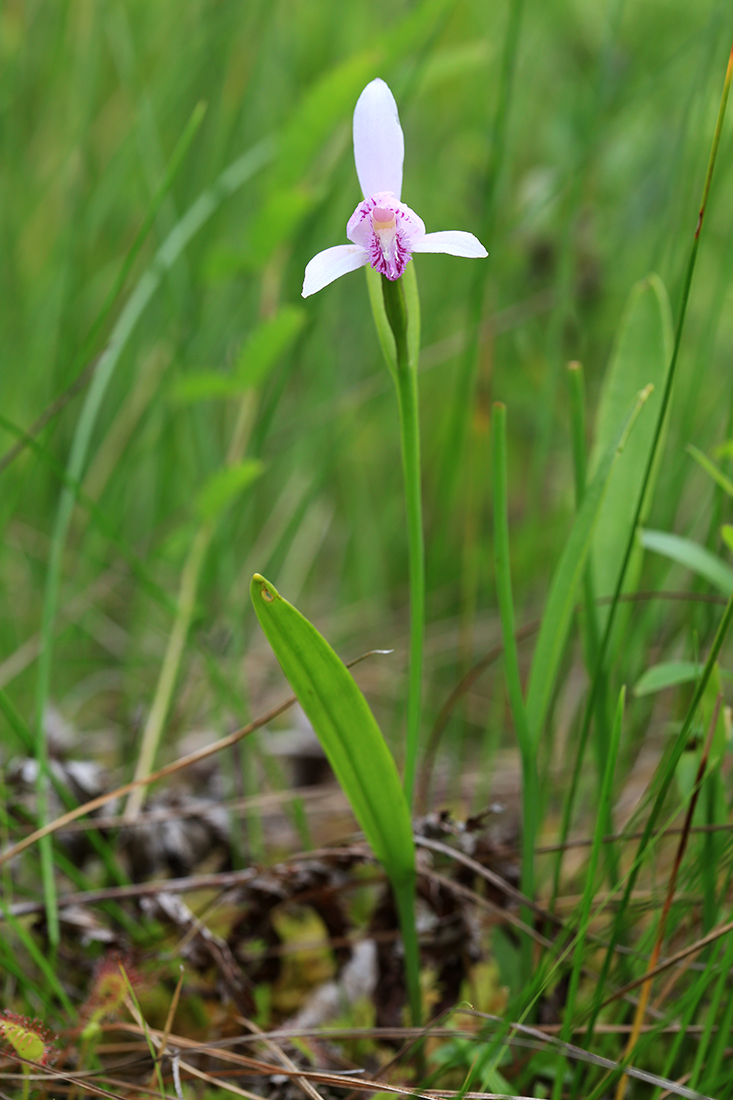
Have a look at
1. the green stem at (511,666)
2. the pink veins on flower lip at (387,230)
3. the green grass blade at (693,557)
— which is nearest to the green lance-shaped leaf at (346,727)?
the green stem at (511,666)

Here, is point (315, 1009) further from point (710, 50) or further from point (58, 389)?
point (710, 50)

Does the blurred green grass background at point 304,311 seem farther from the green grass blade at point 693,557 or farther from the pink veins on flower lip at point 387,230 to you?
the pink veins on flower lip at point 387,230

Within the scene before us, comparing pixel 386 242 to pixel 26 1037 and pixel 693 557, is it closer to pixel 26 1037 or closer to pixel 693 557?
pixel 693 557

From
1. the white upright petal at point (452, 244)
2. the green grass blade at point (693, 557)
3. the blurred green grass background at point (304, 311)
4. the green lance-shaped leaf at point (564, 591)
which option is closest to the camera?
the white upright petal at point (452, 244)

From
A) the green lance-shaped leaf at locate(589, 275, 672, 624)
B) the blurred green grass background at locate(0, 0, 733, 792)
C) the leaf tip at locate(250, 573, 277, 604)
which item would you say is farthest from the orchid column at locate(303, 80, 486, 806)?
the blurred green grass background at locate(0, 0, 733, 792)

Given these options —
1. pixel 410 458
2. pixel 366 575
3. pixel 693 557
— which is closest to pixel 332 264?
pixel 410 458

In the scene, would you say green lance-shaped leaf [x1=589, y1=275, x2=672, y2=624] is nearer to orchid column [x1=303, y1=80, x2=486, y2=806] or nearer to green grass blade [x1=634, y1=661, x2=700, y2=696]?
green grass blade [x1=634, y1=661, x2=700, y2=696]
